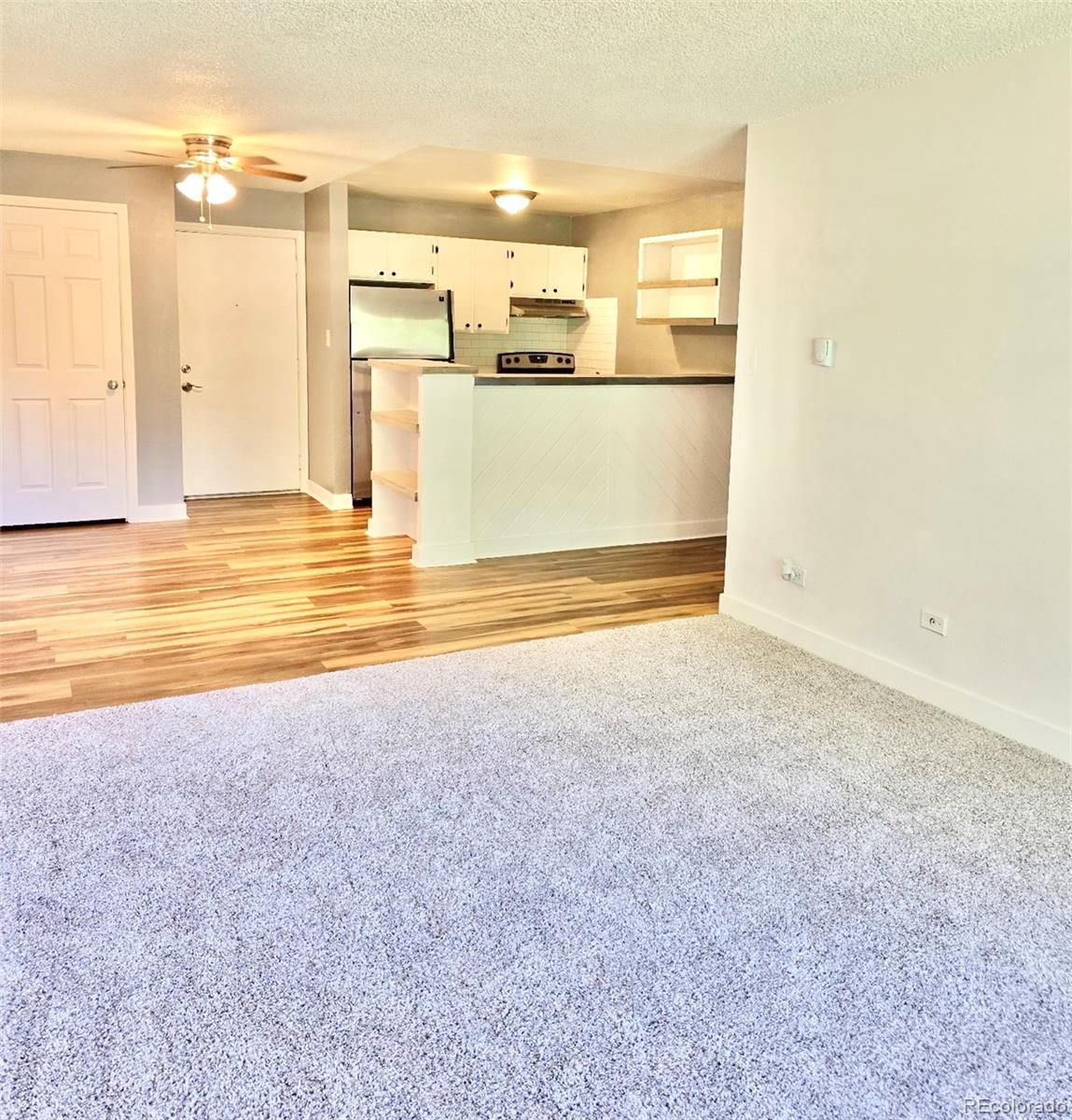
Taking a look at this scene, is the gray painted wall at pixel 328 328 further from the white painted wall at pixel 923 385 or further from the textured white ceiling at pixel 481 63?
the white painted wall at pixel 923 385

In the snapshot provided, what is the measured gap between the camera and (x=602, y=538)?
6.23m

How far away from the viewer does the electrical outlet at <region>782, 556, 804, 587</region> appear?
14.1ft

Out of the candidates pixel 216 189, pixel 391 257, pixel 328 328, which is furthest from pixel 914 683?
pixel 391 257

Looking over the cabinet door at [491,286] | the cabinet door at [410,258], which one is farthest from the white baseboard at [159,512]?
the cabinet door at [491,286]

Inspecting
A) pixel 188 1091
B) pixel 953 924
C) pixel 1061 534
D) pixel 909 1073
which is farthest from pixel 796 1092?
pixel 1061 534

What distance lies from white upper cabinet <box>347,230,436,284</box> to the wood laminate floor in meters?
2.09

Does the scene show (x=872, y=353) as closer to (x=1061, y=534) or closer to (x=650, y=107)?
(x=1061, y=534)

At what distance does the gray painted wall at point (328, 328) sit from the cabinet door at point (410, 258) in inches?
21.6

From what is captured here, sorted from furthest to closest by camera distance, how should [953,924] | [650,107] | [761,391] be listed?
1. [761,391]
2. [650,107]
3. [953,924]

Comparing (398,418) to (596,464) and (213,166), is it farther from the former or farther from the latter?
(213,166)

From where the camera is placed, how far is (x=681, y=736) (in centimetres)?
327

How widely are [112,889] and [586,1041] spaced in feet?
3.93

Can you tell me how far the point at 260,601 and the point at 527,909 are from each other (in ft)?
9.62

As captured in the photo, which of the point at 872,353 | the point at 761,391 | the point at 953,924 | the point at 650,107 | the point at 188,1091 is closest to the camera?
the point at 188,1091
